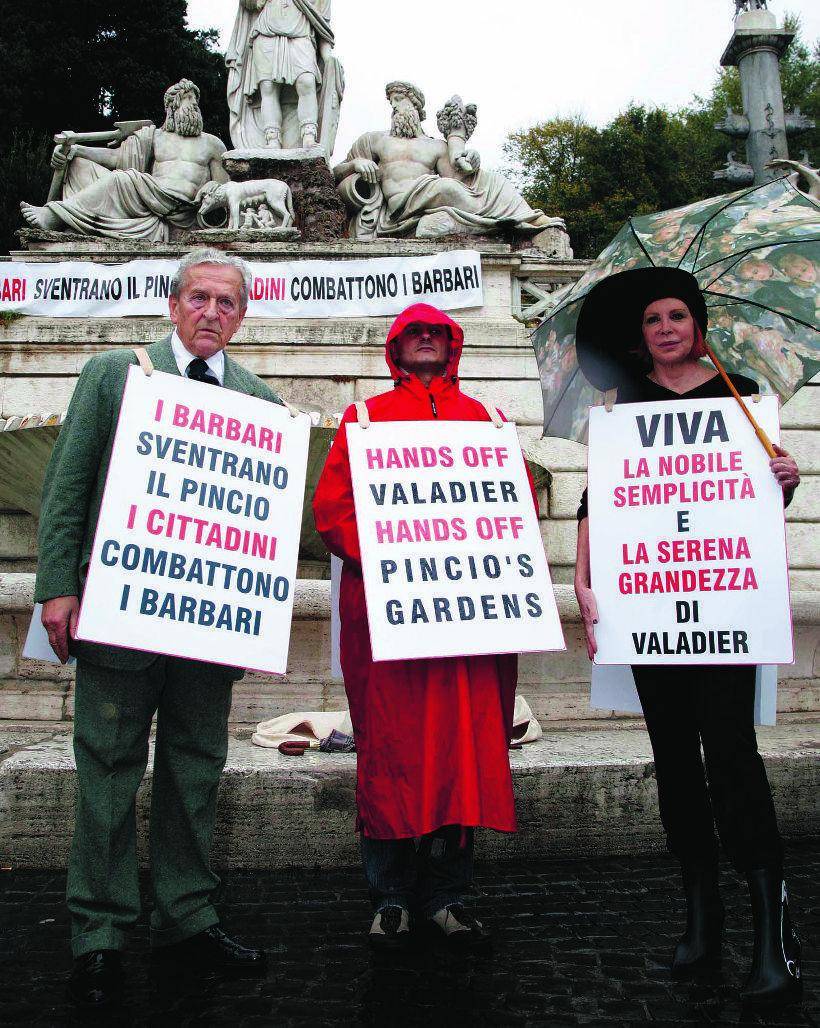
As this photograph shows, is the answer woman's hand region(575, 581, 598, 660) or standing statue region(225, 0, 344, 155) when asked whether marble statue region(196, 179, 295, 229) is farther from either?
woman's hand region(575, 581, 598, 660)

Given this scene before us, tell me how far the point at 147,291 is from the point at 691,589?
25.3 feet

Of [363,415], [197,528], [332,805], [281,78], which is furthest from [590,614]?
[281,78]

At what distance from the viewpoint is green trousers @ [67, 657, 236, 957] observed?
2.75 metres

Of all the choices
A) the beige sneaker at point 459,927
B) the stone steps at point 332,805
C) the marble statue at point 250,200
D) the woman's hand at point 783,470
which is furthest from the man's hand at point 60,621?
the marble statue at point 250,200

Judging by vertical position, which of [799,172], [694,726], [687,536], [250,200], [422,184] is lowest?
[694,726]

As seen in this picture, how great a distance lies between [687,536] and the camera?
3.09 m

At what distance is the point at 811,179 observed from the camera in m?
3.93

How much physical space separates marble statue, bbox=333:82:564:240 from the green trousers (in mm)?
8344

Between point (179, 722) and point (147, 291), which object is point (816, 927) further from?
point (147, 291)

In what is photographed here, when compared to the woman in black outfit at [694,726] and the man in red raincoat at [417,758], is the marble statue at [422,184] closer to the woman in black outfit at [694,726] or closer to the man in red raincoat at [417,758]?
the woman in black outfit at [694,726]

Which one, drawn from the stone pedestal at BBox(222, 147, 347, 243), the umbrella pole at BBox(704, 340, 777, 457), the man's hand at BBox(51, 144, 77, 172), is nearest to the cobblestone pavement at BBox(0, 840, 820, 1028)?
the umbrella pole at BBox(704, 340, 777, 457)

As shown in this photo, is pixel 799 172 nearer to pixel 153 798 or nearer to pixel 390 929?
pixel 390 929

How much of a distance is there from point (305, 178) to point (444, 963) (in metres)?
9.63

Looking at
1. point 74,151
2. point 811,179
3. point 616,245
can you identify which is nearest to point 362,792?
point 616,245
